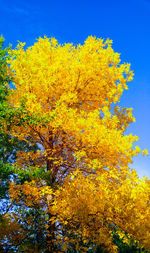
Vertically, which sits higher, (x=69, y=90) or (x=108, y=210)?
(x=69, y=90)

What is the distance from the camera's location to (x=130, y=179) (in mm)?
9805

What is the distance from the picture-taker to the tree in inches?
357

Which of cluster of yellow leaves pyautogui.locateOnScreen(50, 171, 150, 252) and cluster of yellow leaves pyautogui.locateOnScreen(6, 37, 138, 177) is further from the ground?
cluster of yellow leaves pyautogui.locateOnScreen(6, 37, 138, 177)

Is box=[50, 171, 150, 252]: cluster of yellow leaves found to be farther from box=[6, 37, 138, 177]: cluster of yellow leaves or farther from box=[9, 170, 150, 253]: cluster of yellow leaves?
box=[6, 37, 138, 177]: cluster of yellow leaves

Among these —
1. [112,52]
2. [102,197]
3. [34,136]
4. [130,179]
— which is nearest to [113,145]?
[130,179]

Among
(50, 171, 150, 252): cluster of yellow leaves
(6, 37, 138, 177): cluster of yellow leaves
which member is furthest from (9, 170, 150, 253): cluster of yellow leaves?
(6, 37, 138, 177): cluster of yellow leaves

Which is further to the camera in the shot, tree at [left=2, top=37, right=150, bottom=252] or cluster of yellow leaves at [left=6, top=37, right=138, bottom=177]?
cluster of yellow leaves at [left=6, top=37, right=138, bottom=177]

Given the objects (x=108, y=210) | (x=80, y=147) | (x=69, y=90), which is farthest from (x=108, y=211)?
(x=69, y=90)

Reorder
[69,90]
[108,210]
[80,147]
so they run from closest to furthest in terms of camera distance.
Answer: [108,210] < [80,147] < [69,90]

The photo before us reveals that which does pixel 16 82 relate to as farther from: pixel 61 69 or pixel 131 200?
pixel 131 200

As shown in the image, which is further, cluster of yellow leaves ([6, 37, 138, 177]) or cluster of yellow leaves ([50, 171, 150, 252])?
cluster of yellow leaves ([6, 37, 138, 177])

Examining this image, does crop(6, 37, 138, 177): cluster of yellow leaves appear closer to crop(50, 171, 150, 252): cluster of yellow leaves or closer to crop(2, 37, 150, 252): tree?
crop(2, 37, 150, 252): tree

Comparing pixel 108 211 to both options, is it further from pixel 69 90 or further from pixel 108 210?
pixel 69 90

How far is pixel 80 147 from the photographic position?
11.0 m
